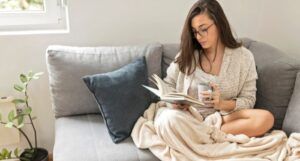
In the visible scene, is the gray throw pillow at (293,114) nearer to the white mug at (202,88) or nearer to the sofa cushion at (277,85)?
the sofa cushion at (277,85)

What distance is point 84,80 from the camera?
1.92 m

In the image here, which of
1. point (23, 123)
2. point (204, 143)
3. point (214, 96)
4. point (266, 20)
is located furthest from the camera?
point (266, 20)

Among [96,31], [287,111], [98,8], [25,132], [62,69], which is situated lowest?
[25,132]

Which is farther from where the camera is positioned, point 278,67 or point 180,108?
point 278,67

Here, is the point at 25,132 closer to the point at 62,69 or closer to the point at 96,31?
the point at 62,69

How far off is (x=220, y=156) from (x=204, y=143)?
107mm

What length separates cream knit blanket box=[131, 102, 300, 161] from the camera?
164 cm

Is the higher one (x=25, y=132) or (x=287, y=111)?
(x=287, y=111)

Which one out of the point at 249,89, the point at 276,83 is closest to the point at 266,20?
the point at 276,83

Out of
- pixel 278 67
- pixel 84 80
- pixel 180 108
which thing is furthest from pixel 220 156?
pixel 84 80

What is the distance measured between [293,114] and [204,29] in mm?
638

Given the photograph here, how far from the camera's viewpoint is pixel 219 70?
1.95 metres

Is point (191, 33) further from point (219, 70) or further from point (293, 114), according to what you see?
point (293, 114)

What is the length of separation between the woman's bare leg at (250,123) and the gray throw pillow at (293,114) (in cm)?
11
